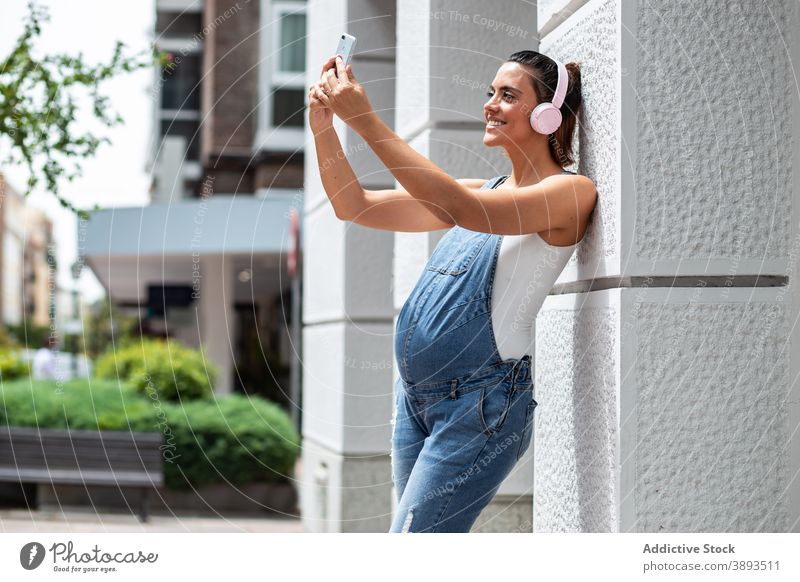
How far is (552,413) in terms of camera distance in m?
3.47

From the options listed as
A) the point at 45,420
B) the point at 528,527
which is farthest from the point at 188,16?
the point at 528,527

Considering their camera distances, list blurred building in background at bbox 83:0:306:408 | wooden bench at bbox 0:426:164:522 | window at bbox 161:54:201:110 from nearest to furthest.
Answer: wooden bench at bbox 0:426:164:522 < blurred building in background at bbox 83:0:306:408 < window at bbox 161:54:201:110

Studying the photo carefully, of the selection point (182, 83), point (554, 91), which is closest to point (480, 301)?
point (554, 91)

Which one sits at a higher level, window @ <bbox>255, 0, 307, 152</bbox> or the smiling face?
window @ <bbox>255, 0, 307, 152</bbox>

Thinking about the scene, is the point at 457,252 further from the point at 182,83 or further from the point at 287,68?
the point at 182,83

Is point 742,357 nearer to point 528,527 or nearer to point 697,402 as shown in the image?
point 697,402

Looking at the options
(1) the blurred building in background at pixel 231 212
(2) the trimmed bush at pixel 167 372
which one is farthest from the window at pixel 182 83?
(2) the trimmed bush at pixel 167 372

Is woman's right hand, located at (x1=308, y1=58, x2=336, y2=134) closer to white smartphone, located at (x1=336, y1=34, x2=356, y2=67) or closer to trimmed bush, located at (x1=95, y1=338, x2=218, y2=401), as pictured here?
white smartphone, located at (x1=336, y1=34, x2=356, y2=67)

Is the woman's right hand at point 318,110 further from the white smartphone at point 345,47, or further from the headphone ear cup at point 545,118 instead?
the headphone ear cup at point 545,118

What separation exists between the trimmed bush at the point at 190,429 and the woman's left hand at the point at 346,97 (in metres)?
7.48

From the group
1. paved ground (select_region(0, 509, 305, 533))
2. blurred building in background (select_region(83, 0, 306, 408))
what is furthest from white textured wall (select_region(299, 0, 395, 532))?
blurred building in background (select_region(83, 0, 306, 408))

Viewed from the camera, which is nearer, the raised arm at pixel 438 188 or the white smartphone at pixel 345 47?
the raised arm at pixel 438 188

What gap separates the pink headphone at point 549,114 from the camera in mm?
3035

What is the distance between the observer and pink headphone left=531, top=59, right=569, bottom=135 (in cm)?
304
